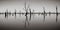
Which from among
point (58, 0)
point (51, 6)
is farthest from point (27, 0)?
point (58, 0)

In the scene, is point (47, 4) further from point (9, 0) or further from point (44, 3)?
point (9, 0)

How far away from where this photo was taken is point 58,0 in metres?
3.75

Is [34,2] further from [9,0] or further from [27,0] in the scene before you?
[9,0]

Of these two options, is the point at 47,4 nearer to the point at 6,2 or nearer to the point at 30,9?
the point at 30,9

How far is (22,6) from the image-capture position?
3590 millimetres

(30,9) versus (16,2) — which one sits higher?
(16,2)

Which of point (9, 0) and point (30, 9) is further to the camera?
point (9, 0)

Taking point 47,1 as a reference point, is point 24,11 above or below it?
below

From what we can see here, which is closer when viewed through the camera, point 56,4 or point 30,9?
point 30,9

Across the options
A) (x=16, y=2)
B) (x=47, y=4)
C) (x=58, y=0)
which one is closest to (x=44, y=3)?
(x=47, y=4)

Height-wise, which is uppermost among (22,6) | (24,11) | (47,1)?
(47,1)

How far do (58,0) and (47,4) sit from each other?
0.57 metres

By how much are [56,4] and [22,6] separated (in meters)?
1.59

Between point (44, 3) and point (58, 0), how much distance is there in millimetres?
701
